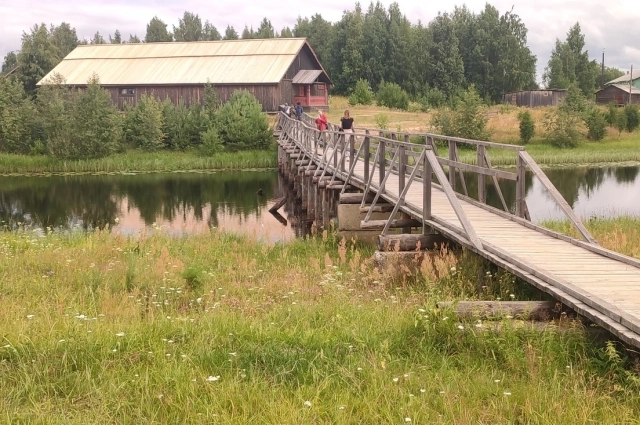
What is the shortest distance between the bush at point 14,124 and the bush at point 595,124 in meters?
37.5

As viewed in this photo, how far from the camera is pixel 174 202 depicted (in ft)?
88.5

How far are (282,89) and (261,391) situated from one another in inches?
1818

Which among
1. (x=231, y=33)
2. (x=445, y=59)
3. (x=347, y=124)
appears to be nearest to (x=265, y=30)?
(x=231, y=33)

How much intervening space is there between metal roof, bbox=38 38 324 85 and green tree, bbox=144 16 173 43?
4870cm

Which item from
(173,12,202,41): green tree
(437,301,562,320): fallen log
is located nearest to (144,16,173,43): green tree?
(173,12,202,41): green tree

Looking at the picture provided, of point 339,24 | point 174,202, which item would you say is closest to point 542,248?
point 174,202

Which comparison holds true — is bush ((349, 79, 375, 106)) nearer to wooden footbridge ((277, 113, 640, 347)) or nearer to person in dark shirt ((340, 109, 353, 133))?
person in dark shirt ((340, 109, 353, 133))

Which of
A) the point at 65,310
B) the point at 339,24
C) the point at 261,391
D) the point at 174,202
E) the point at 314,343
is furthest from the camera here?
the point at 339,24

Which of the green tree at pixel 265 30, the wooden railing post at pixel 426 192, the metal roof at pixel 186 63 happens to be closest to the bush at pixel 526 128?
the metal roof at pixel 186 63

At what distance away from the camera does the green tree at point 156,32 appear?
10519 centimetres

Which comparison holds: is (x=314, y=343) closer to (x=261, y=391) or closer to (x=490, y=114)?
(x=261, y=391)

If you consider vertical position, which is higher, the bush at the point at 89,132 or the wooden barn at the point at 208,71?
the wooden barn at the point at 208,71

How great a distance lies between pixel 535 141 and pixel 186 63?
2719cm

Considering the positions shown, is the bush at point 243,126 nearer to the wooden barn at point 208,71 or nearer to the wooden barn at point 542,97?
the wooden barn at point 208,71
